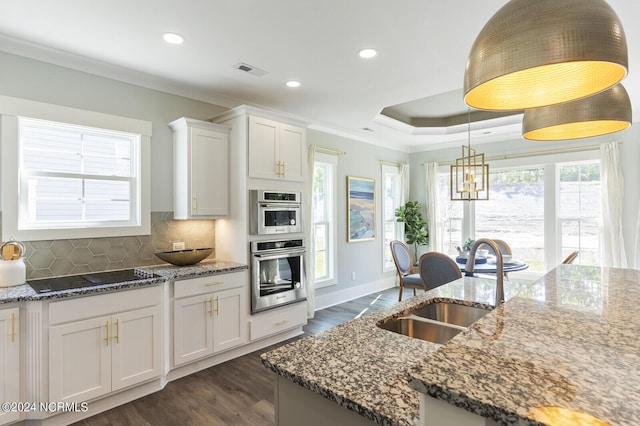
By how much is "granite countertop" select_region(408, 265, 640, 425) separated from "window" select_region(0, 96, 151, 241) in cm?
310

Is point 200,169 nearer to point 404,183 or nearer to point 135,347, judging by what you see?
point 135,347

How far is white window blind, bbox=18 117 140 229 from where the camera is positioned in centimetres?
269

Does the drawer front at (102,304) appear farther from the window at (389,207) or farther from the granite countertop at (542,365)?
the window at (389,207)

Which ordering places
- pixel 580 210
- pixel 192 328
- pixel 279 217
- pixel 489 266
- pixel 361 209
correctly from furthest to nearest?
pixel 361 209 < pixel 580 210 < pixel 489 266 < pixel 279 217 < pixel 192 328

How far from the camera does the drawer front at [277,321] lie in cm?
344

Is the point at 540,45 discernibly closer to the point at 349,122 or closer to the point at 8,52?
the point at 8,52

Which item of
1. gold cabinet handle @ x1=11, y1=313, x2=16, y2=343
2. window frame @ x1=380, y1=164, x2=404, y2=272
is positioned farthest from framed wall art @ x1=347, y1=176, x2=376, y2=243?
gold cabinet handle @ x1=11, y1=313, x2=16, y2=343

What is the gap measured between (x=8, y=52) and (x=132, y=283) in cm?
194

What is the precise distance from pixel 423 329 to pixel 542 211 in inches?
180

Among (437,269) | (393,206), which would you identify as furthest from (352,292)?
(437,269)

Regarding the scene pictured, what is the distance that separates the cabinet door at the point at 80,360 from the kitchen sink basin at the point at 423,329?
6.72 feet

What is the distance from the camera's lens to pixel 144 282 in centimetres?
259

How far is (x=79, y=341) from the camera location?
230cm

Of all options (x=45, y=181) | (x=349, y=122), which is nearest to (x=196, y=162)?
(x=45, y=181)
